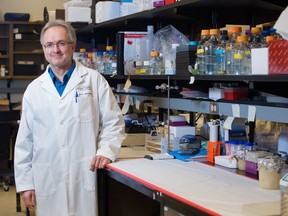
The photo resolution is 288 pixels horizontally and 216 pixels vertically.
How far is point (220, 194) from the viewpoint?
1822mm

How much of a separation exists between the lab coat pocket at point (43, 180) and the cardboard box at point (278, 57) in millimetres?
1284

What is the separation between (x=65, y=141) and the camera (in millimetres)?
2451

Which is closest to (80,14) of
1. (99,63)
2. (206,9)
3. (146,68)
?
(99,63)

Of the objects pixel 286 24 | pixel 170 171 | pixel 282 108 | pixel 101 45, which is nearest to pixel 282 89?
pixel 282 108

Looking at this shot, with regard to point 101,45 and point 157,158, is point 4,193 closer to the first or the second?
point 101,45

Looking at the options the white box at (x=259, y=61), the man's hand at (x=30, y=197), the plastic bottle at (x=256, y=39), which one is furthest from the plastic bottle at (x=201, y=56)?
the man's hand at (x=30, y=197)

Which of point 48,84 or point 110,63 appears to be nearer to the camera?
point 48,84

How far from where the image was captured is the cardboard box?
1917 millimetres

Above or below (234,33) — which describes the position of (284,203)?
below

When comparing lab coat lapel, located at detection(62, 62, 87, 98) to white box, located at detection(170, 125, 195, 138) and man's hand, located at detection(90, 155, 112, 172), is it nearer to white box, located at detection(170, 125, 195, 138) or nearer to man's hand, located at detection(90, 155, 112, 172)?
man's hand, located at detection(90, 155, 112, 172)

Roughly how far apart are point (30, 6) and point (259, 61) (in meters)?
7.44

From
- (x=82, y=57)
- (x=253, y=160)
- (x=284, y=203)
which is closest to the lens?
(x=284, y=203)

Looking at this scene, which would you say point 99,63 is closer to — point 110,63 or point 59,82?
point 110,63

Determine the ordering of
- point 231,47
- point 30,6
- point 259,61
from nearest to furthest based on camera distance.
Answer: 1. point 259,61
2. point 231,47
3. point 30,6
